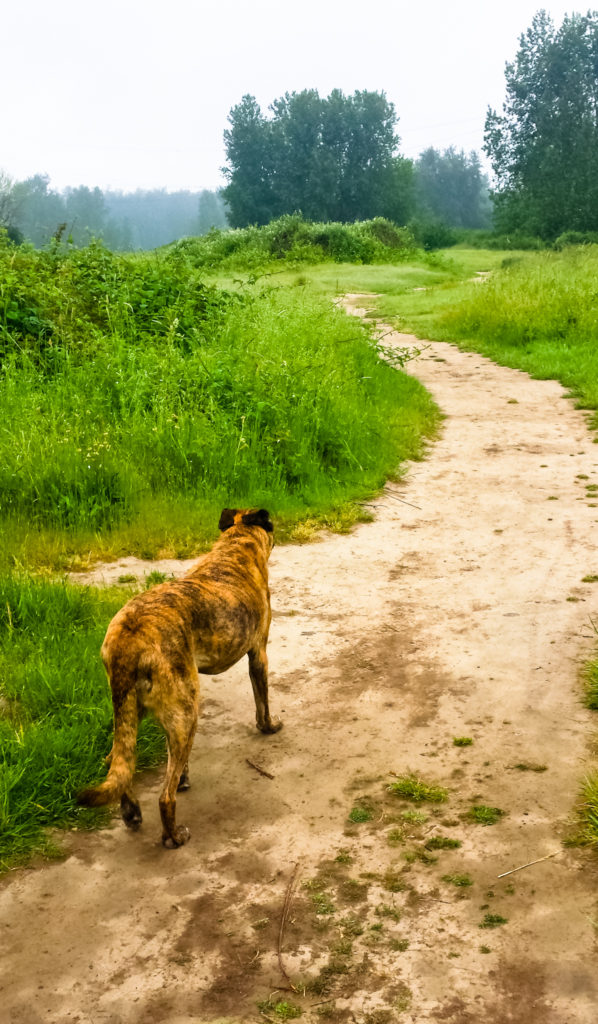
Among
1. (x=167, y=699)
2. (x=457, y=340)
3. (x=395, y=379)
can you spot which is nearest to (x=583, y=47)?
(x=457, y=340)

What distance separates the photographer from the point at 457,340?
1728 centimetres

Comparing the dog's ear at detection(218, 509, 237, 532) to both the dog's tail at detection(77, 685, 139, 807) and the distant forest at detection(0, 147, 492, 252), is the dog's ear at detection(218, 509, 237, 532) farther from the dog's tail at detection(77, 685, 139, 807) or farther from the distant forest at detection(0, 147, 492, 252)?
the distant forest at detection(0, 147, 492, 252)

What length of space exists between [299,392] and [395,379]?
3.21 metres

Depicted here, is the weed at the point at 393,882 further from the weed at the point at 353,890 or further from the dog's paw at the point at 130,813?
the dog's paw at the point at 130,813

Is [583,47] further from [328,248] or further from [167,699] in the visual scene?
[167,699]

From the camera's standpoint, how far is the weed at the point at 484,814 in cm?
339

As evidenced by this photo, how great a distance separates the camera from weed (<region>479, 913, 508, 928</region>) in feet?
9.30

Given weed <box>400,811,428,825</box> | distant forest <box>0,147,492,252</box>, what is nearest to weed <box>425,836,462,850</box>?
weed <box>400,811,428,825</box>

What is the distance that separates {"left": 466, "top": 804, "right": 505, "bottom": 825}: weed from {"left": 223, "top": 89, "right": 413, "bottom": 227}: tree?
210 ft

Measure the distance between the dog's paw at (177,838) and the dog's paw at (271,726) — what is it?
88 centimetres

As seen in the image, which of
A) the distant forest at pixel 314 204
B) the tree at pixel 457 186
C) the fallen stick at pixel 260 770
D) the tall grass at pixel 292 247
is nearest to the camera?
the fallen stick at pixel 260 770

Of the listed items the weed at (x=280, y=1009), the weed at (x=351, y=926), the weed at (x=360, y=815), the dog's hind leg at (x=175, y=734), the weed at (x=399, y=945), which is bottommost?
the weed at (x=360, y=815)

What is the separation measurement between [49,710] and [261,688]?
990 millimetres

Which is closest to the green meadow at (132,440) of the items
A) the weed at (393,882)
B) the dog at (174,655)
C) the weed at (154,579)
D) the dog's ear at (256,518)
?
the weed at (154,579)
